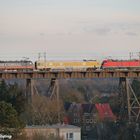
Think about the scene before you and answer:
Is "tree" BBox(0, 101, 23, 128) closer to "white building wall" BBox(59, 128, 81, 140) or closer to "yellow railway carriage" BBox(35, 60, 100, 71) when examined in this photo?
"white building wall" BBox(59, 128, 81, 140)

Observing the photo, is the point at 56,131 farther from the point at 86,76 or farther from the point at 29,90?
the point at 86,76

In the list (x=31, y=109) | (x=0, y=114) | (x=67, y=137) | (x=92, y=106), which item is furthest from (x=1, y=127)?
(x=92, y=106)

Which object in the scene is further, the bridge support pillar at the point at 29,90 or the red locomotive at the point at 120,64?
the red locomotive at the point at 120,64

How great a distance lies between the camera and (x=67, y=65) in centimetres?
5041

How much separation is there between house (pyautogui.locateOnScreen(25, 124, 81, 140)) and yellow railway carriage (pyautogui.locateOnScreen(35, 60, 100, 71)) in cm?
753

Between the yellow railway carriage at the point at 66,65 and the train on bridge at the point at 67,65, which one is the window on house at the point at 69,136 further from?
the yellow railway carriage at the point at 66,65

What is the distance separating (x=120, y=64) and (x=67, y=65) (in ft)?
15.4

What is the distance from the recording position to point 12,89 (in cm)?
4431

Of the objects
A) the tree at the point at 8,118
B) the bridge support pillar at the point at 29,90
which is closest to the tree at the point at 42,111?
the bridge support pillar at the point at 29,90

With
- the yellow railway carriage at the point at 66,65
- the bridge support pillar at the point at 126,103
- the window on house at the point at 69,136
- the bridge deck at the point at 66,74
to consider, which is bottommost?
the window on house at the point at 69,136

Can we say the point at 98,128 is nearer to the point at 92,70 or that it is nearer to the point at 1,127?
the point at 92,70

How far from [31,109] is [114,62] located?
29.0ft

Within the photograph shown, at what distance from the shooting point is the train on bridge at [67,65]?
157 feet

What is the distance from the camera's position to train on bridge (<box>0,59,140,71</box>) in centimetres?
4778
